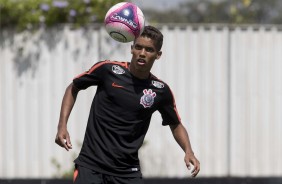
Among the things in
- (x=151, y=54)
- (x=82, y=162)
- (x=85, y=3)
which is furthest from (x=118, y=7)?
(x=85, y=3)

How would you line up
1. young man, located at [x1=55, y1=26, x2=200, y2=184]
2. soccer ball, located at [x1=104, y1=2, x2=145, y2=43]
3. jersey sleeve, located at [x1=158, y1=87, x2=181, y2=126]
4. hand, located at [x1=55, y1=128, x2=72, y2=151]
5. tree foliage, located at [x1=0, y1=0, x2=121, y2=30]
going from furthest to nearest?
tree foliage, located at [x1=0, y1=0, x2=121, y2=30] → jersey sleeve, located at [x1=158, y1=87, x2=181, y2=126] → soccer ball, located at [x1=104, y1=2, x2=145, y2=43] → young man, located at [x1=55, y1=26, x2=200, y2=184] → hand, located at [x1=55, y1=128, x2=72, y2=151]

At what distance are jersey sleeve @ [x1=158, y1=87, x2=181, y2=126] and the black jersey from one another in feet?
0.24

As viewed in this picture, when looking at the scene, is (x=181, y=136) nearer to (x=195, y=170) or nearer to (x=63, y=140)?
(x=195, y=170)

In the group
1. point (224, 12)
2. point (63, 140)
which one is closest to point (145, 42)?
point (63, 140)

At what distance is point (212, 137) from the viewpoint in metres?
10.5

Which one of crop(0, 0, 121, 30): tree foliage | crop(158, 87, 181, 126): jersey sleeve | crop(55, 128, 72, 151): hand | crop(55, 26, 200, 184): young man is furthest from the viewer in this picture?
crop(0, 0, 121, 30): tree foliage

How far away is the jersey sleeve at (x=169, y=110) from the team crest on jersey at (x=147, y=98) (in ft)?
0.55

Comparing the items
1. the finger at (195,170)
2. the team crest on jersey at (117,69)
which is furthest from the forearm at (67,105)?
the finger at (195,170)

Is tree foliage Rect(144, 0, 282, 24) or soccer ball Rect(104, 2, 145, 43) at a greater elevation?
tree foliage Rect(144, 0, 282, 24)

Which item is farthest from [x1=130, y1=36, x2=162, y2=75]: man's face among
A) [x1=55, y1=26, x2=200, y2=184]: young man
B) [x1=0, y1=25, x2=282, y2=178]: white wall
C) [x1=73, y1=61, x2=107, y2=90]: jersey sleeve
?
[x1=0, y1=25, x2=282, y2=178]: white wall

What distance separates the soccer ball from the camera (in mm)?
5716

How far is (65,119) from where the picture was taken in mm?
5535

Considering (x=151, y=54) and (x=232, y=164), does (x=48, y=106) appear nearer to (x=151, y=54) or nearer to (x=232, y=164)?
(x=232, y=164)

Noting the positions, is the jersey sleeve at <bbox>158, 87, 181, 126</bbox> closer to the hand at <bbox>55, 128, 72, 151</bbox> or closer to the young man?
the young man
